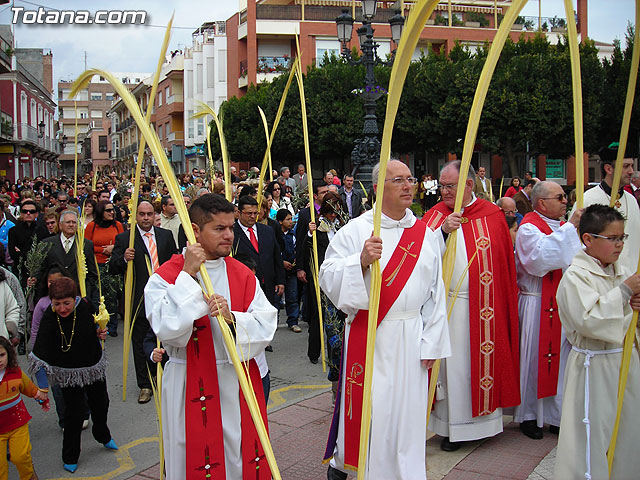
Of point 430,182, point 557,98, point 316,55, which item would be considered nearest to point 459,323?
point 430,182

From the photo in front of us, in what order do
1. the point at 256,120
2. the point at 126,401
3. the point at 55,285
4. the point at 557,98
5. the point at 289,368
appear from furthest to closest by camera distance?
1. the point at 256,120
2. the point at 557,98
3. the point at 289,368
4. the point at 126,401
5. the point at 55,285

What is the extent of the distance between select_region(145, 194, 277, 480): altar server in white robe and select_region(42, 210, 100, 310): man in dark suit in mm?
4555

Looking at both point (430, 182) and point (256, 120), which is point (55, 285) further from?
point (256, 120)

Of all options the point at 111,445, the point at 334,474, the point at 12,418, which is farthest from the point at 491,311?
the point at 12,418

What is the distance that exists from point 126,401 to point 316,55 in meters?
34.2

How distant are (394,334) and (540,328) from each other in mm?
2033

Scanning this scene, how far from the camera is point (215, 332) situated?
11.6 feet

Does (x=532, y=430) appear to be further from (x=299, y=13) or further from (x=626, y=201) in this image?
(x=299, y=13)

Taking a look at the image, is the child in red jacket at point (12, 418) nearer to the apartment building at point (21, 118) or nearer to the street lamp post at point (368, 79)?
the street lamp post at point (368, 79)

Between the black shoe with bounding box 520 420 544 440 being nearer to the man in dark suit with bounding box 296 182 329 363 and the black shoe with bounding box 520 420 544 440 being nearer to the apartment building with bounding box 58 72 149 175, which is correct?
the man in dark suit with bounding box 296 182 329 363

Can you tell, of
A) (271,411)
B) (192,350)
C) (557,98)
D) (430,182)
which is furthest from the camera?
(557,98)

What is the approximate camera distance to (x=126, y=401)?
6.73 m

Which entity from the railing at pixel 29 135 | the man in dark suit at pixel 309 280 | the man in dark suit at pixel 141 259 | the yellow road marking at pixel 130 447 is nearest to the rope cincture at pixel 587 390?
the yellow road marking at pixel 130 447

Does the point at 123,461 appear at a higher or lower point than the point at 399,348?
lower
